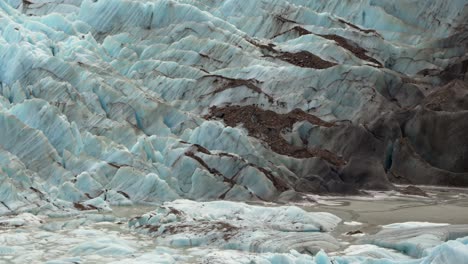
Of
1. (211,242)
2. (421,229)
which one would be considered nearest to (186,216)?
(211,242)

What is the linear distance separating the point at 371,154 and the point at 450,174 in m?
2.46

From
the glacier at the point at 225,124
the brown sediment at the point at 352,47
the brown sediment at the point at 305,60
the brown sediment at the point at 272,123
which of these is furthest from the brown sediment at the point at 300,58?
the brown sediment at the point at 272,123

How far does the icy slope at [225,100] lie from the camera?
19234 millimetres

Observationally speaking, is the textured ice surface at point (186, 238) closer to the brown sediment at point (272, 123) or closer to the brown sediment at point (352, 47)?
the brown sediment at point (272, 123)

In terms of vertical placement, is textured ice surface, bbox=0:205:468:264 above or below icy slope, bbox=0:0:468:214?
below

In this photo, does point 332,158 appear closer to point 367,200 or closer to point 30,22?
point 367,200

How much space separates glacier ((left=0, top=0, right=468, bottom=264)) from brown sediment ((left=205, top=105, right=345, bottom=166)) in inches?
3.4

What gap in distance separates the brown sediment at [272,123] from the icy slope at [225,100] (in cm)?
8

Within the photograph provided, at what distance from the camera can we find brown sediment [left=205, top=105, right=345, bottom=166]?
74.7ft

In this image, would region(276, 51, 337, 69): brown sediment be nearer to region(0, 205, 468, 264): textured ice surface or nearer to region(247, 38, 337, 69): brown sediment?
region(247, 38, 337, 69): brown sediment

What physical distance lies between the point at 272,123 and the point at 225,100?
9.56 feet

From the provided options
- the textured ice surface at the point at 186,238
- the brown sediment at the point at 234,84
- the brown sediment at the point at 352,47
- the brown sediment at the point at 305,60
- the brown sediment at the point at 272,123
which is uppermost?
the brown sediment at the point at 352,47

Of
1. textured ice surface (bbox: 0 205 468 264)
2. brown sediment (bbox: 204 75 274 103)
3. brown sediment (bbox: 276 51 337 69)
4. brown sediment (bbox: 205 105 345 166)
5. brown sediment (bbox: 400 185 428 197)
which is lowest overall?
textured ice surface (bbox: 0 205 468 264)

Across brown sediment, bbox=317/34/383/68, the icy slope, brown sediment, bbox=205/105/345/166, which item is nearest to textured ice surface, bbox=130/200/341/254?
the icy slope
